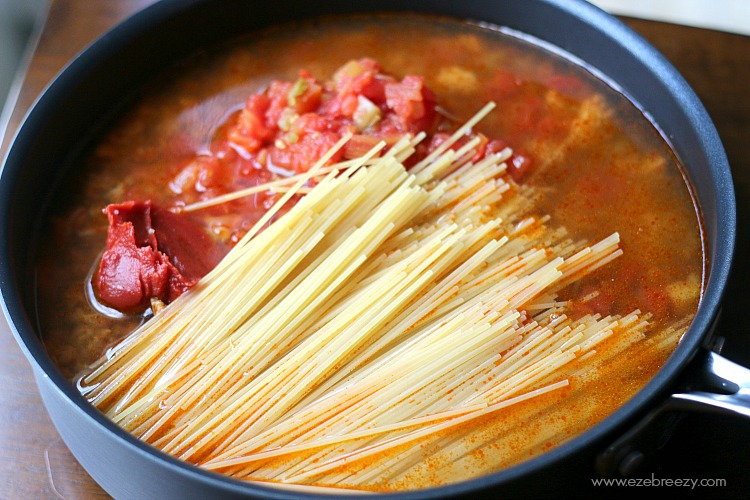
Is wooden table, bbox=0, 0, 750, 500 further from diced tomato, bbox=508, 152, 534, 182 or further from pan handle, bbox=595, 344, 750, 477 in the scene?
diced tomato, bbox=508, 152, 534, 182

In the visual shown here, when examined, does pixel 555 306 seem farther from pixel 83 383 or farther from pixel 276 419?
pixel 83 383

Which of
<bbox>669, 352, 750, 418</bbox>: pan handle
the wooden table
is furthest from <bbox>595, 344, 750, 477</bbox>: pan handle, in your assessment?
the wooden table

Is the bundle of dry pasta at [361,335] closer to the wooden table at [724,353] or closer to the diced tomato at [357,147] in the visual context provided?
the diced tomato at [357,147]

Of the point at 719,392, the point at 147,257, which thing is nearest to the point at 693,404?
the point at 719,392

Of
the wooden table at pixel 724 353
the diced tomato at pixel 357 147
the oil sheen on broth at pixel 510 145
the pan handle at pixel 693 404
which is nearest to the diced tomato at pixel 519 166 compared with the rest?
the oil sheen on broth at pixel 510 145

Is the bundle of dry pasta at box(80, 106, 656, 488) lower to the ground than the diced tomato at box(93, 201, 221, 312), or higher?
lower

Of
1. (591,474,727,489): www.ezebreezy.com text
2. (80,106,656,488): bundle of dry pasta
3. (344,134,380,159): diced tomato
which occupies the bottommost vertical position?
(591,474,727,489): www.ezebreezy.com text

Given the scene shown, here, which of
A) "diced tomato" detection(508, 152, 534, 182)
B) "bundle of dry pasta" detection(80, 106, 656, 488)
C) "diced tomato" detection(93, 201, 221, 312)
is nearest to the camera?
"bundle of dry pasta" detection(80, 106, 656, 488)
